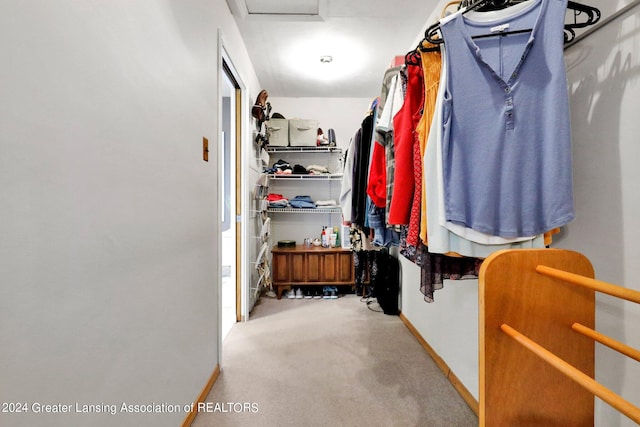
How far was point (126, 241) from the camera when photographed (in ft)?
2.93

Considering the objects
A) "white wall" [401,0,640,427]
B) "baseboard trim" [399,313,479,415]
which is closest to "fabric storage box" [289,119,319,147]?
"baseboard trim" [399,313,479,415]

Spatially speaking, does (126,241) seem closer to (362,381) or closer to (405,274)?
(362,381)

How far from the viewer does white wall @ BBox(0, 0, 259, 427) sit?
1.87 feet

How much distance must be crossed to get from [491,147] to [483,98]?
157 mm

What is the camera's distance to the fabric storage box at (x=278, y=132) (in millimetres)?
3338

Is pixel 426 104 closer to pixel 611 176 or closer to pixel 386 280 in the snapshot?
pixel 611 176

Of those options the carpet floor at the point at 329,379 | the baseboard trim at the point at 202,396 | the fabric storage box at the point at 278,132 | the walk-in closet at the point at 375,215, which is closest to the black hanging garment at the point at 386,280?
the carpet floor at the point at 329,379

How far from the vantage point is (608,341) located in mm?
635

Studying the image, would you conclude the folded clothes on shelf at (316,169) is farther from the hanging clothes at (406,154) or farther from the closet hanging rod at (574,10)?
the closet hanging rod at (574,10)

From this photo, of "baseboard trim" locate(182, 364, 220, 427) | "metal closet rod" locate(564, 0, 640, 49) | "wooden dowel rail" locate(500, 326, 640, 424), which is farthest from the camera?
"baseboard trim" locate(182, 364, 220, 427)

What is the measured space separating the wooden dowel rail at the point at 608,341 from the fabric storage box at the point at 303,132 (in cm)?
297

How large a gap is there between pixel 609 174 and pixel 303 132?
9.47 feet

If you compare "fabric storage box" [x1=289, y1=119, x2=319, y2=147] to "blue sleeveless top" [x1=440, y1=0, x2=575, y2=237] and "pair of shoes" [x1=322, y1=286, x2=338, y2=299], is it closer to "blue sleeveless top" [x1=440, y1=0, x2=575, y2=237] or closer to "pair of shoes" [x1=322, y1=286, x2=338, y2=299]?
"pair of shoes" [x1=322, y1=286, x2=338, y2=299]

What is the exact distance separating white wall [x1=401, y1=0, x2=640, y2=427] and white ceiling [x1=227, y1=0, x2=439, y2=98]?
60.8 inches
